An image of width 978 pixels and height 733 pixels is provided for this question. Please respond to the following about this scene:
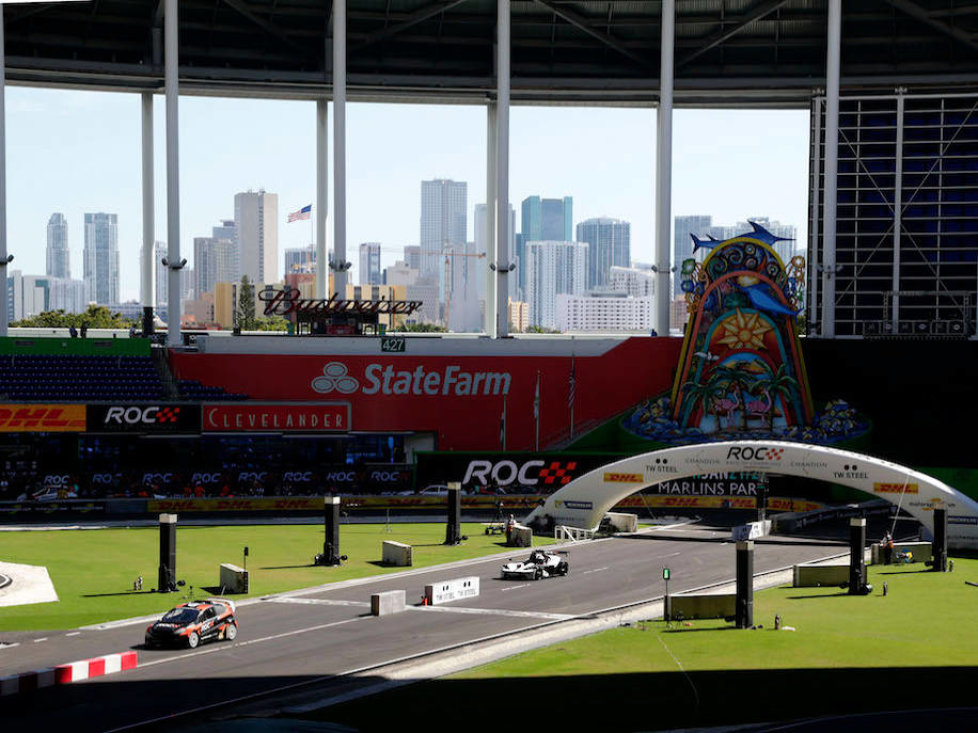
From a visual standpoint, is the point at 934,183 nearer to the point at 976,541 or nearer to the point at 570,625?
the point at 976,541

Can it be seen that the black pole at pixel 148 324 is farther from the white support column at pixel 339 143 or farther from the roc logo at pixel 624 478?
the roc logo at pixel 624 478

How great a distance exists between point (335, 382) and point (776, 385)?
91.5ft

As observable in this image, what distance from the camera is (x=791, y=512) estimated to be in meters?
74.5

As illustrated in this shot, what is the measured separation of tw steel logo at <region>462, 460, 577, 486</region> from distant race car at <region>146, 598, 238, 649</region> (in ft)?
123

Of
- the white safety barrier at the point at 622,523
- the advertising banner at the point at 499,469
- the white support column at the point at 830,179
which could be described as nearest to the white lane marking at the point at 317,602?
the white safety barrier at the point at 622,523

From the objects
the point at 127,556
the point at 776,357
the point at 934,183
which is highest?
A: the point at 934,183

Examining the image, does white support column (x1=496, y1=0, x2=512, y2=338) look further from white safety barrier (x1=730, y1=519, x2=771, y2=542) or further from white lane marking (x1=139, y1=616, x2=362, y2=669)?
white lane marking (x1=139, y1=616, x2=362, y2=669)

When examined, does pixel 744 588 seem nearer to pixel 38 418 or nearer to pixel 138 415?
pixel 138 415

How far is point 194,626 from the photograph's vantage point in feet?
135

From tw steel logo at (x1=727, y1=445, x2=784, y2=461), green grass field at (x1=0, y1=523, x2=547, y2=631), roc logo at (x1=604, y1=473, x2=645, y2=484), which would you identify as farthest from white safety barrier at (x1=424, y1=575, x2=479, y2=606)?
tw steel logo at (x1=727, y1=445, x2=784, y2=461)

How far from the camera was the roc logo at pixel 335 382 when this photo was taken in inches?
3361

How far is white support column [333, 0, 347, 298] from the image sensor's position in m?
87.8

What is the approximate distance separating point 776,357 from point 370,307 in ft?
87.4

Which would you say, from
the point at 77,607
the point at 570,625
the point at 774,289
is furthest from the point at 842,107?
the point at 77,607
